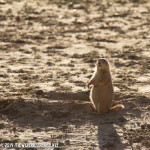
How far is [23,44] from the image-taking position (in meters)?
11.6

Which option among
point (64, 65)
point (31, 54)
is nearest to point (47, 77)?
point (64, 65)

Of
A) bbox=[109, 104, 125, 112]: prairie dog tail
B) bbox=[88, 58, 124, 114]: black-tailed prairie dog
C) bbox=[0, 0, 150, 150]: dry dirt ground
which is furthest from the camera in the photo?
bbox=[109, 104, 125, 112]: prairie dog tail

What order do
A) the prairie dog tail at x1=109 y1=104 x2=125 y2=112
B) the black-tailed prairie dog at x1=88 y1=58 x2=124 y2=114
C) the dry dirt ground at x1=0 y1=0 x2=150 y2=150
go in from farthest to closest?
the prairie dog tail at x1=109 y1=104 x2=125 y2=112 → the black-tailed prairie dog at x1=88 y1=58 x2=124 y2=114 → the dry dirt ground at x1=0 y1=0 x2=150 y2=150

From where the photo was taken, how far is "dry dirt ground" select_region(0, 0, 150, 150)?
6.36 m

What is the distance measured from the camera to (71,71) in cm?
936

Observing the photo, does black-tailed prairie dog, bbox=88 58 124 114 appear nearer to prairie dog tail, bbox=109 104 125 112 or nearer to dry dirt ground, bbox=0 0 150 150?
prairie dog tail, bbox=109 104 125 112

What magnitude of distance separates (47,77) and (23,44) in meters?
2.95

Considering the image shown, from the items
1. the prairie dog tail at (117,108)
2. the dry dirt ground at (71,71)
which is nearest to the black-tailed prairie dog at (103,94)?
the prairie dog tail at (117,108)

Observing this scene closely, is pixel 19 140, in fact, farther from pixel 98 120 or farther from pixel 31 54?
pixel 31 54

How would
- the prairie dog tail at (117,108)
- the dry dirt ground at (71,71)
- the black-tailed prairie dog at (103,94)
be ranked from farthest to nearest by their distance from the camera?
the prairie dog tail at (117,108), the black-tailed prairie dog at (103,94), the dry dirt ground at (71,71)

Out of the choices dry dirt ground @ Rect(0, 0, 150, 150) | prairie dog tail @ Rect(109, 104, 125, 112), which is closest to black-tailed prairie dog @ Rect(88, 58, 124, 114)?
prairie dog tail @ Rect(109, 104, 125, 112)

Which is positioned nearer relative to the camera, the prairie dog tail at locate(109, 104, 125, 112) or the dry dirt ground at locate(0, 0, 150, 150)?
the dry dirt ground at locate(0, 0, 150, 150)

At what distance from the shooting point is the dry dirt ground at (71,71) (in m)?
6.36

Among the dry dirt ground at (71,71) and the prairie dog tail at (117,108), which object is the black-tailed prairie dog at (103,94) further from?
the dry dirt ground at (71,71)
